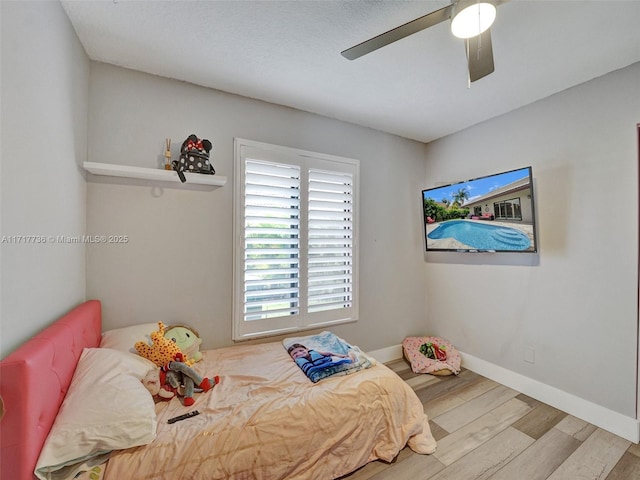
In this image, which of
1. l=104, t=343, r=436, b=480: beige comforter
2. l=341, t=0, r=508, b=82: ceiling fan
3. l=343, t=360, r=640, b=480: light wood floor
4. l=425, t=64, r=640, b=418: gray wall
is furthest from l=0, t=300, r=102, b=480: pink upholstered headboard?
l=425, t=64, r=640, b=418: gray wall

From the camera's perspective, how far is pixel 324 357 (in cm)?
190

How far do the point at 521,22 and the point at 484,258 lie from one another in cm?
196

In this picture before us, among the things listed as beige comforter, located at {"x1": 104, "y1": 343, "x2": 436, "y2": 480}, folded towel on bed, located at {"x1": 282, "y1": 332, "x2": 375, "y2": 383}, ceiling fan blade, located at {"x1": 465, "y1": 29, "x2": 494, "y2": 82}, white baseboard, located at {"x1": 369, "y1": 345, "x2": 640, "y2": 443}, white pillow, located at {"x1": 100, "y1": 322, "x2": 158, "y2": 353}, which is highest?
ceiling fan blade, located at {"x1": 465, "y1": 29, "x2": 494, "y2": 82}

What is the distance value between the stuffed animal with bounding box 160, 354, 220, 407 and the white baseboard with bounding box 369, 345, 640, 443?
6.35 feet

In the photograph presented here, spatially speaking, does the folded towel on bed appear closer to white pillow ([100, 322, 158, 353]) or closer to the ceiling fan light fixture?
white pillow ([100, 322, 158, 353])

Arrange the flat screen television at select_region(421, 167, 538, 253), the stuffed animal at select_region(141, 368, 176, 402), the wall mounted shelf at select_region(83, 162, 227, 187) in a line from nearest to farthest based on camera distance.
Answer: the stuffed animal at select_region(141, 368, 176, 402)
the wall mounted shelf at select_region(83, 162, 227, 187)
the flat screen television at select_region(421, 167, 538, 253)

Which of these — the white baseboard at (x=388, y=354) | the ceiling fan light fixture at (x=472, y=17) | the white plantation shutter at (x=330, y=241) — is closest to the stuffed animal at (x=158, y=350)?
the white plantation shutter at (x=330, y=241)

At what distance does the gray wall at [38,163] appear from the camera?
3.25 feet

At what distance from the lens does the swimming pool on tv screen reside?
232 centimetres

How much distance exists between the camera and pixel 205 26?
1.57 metres

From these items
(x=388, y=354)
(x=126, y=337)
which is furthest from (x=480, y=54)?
(x=388, y=354)

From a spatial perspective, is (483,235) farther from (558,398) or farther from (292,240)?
(292,240)

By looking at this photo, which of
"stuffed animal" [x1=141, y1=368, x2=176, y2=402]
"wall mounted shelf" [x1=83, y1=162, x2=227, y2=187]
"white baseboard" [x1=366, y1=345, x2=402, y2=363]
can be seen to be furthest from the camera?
"white baseboard" [x1=366, y1=345, x2=402, y2=363]

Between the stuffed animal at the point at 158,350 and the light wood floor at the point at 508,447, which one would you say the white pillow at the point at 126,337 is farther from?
the light wood floor at the point at 508,447
